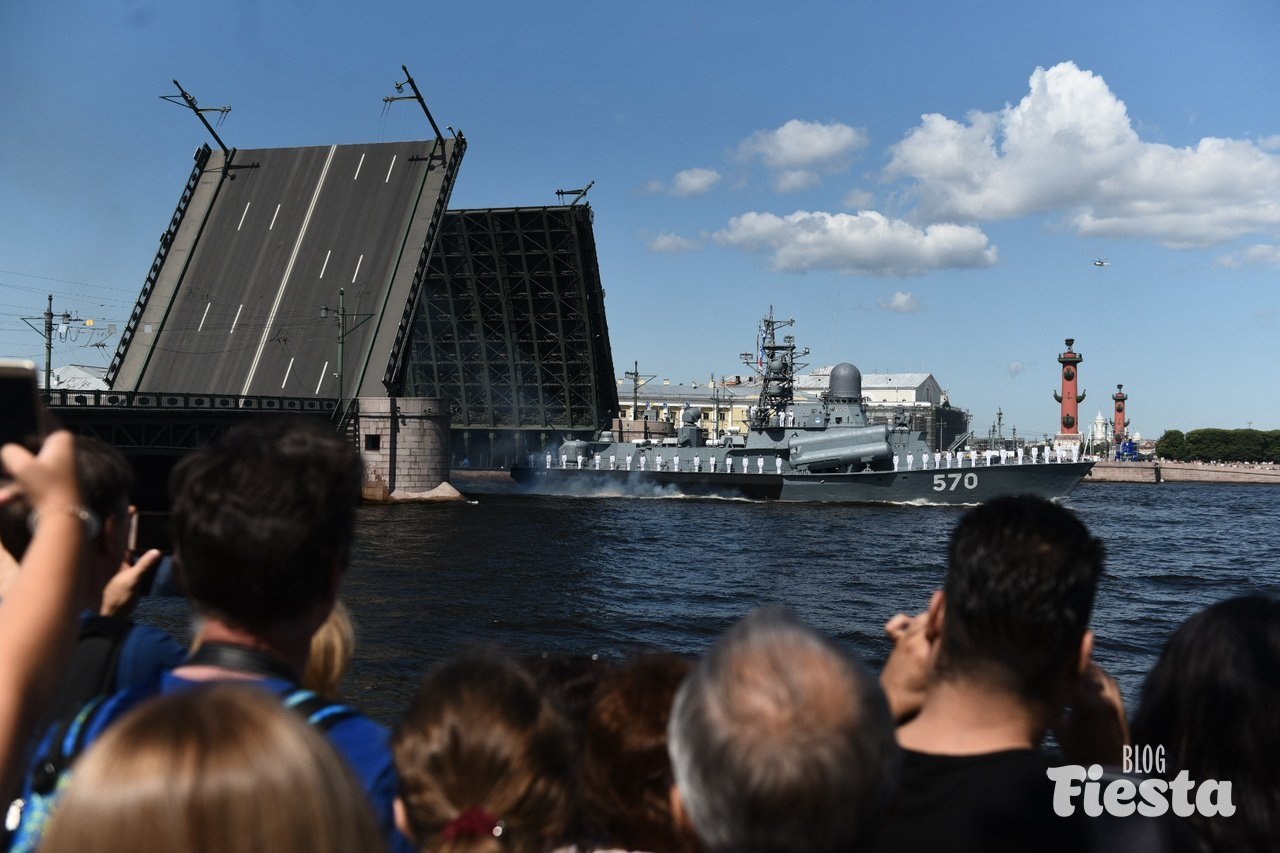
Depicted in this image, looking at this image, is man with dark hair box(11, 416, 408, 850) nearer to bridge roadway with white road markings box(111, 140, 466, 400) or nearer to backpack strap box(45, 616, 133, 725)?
backpack strap box(45, 616, 133, 725)

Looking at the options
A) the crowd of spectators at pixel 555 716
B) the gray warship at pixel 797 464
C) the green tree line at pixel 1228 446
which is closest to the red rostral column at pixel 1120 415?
the green tree line at pixel 1228 446

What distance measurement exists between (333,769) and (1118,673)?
10563mm

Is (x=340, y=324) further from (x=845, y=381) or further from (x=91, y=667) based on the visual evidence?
(x=91, y=667)

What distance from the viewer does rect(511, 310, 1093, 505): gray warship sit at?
115 feet

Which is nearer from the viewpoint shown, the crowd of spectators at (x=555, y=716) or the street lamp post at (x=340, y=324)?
the crowd of spectators at (x=555, y=716)

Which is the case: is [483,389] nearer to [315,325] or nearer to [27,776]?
[315,325]

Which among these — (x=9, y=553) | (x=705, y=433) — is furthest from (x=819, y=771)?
(x=705, y=433)

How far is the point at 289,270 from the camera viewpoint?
2830cm

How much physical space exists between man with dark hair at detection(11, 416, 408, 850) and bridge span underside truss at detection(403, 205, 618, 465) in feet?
98.5

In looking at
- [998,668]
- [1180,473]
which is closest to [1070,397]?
[1180,473]

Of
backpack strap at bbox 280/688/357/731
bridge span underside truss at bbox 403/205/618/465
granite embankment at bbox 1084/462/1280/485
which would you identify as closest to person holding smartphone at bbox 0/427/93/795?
backpack strap at bbox 280/688/357/731

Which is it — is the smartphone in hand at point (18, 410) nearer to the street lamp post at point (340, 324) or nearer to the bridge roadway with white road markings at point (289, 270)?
the street lamp post at point (340, 324)

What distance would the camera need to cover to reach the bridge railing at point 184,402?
25.6 m

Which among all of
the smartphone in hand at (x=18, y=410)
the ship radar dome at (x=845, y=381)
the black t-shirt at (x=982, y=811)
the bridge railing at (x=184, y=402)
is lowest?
the black t-shirt at (x=982, y=811)
